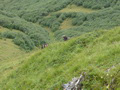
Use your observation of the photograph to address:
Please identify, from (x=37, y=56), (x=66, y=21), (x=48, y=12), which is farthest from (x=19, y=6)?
(x=37, y=56)

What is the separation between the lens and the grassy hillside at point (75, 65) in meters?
8.02

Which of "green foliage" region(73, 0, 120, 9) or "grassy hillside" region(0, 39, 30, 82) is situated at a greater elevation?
"grassy hillside" region(0, 39, 30, 82)

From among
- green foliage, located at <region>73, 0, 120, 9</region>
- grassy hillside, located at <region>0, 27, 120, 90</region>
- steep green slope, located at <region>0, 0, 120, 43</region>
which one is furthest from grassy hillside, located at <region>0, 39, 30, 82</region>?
green foliage, located at <region>73, 0, 120, 9</region>

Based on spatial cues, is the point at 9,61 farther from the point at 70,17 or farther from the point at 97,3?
the point at 97,3

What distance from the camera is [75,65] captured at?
33.9ft

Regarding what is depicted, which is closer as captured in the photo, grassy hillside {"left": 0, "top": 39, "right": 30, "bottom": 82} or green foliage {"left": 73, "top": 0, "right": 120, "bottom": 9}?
grassy hillside {"left": 0, "top": 39, "right": 30, "bottom": 82}

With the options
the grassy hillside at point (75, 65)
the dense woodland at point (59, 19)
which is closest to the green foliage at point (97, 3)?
the dense woodland at point (59, 19)

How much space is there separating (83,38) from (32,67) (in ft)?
12.7

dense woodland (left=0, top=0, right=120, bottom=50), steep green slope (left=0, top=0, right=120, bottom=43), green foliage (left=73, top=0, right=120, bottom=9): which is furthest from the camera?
green foliage (left=73, top=0, right=120, bottom=9)

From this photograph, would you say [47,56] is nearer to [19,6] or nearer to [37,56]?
[37,56]

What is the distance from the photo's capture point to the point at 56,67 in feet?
40.8

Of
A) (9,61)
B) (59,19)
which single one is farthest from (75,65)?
(59,19)

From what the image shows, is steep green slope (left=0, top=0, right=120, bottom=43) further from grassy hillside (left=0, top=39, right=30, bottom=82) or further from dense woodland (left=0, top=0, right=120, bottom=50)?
grassy hillside (left=0, top=39, right=30, bottom=82)

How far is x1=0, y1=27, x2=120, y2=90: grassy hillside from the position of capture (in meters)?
8.02
